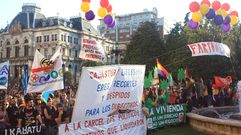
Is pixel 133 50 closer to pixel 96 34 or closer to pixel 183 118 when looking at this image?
pixel 183 118

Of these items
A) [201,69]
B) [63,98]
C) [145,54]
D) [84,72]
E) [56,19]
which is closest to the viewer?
[84,72]

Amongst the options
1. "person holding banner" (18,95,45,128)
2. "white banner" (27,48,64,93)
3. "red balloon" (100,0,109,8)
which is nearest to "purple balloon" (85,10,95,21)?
"red balloon" (100,0,109,8)

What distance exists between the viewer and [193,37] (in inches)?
1647

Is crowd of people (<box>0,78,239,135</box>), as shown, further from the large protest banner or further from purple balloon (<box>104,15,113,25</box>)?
purple balloon (<box>104,15,113,25</box>)

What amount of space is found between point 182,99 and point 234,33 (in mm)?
26608

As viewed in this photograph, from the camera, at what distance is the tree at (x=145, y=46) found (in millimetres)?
52000

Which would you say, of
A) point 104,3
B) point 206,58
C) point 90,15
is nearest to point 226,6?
point 104,3

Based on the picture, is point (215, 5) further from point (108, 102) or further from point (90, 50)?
point (108, 102)

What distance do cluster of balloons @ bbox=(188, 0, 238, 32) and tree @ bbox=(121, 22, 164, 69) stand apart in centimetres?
3225

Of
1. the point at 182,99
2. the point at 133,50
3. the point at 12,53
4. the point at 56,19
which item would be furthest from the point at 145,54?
the point at 12,53

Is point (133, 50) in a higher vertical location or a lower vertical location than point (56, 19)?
lower

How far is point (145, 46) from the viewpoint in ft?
172

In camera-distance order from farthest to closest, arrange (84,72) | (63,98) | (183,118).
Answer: (183,118) → (63,98) → (84,72)

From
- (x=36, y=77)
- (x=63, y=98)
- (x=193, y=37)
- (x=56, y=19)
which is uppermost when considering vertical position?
(x=56, y=19)
